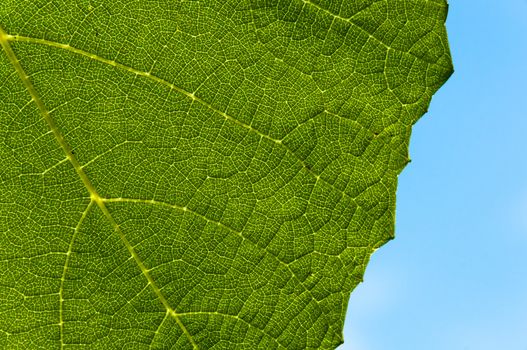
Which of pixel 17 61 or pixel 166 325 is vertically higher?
pixel 17 61

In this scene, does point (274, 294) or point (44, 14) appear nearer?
point (44, 14)

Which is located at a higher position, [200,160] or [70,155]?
[200,160]

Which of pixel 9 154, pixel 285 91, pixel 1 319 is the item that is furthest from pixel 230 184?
pixel 1 319

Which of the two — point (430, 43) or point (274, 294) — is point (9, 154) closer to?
point (274, 294)

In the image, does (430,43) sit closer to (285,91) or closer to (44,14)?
(285,91)

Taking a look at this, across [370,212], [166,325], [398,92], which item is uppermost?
[398,92]

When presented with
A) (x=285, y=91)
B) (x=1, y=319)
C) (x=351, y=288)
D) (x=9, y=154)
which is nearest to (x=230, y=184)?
(x=285, y=91)
